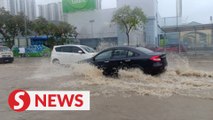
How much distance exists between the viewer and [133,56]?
9.98 metres

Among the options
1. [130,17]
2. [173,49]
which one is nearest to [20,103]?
[173,49]

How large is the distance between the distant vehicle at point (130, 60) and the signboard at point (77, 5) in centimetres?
3556

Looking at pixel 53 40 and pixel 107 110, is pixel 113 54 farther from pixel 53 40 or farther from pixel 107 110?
pixel 53 40

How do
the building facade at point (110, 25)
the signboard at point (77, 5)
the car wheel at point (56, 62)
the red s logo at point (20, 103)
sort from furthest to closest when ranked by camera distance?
the signboard at point (77, 5) < the building facade at point (110, 25) < the car wheel at point (56, 62) < the red s logo at point (20, 103)

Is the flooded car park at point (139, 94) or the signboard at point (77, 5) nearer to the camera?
the flooded car park at point (139, 94)

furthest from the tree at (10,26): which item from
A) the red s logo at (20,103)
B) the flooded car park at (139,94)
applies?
the red s logo at (20,103)

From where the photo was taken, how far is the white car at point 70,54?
14612 mm

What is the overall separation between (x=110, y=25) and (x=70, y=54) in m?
27.5

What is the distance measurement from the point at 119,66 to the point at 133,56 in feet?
2.42

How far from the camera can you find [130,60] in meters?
9.97

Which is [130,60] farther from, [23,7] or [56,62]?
[23,7]

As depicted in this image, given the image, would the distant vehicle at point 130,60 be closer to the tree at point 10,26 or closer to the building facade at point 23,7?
the tree at point 10,26

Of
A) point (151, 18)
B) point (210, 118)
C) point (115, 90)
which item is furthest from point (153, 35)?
point (210, 118)

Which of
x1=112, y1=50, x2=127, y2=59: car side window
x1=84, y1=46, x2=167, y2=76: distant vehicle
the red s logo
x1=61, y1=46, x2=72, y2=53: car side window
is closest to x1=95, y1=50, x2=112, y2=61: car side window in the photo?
x1=84, y1=46, x2=167, y2=76: distant vehicle
